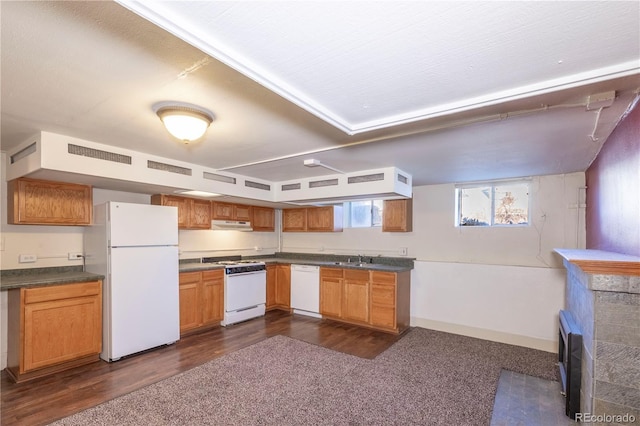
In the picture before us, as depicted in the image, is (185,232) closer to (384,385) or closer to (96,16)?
(384,385)

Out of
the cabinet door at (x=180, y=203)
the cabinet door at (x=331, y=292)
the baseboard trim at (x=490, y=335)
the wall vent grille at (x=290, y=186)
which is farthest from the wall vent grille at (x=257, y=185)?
the baseboard trim at (x=490, y=335)

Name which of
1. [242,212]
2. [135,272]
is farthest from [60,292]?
[242,212]

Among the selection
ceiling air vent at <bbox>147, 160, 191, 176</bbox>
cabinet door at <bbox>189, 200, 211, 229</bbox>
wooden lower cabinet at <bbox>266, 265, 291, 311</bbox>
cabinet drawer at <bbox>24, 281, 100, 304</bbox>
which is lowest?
wooden lower cabinet at <bbox>266, 265, 291, 311</bbox>

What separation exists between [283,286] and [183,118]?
4.15 meters

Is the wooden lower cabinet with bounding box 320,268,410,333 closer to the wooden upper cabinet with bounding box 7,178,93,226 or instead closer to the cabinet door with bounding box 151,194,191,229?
the cabinet door with bounding box 151,194,191,229

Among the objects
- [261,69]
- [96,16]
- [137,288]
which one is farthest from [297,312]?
[96,16]

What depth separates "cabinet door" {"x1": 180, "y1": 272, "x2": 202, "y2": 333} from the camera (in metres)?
4.32

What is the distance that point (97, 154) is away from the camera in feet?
10.1

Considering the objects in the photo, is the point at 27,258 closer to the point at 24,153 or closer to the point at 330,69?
the point at 24,153

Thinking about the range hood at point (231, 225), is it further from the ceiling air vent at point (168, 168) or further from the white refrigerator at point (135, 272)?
the ceiling air vent at point (168, 168)

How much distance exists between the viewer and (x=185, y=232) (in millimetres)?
5035

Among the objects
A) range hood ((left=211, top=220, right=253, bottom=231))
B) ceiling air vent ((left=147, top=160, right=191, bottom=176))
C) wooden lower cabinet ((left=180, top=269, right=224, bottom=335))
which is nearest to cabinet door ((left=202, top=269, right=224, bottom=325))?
wooden lower cabinet ((left=180, top=269, right=224, bottom=335))

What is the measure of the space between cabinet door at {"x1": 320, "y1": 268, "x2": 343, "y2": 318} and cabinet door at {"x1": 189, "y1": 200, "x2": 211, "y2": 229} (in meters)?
2.06

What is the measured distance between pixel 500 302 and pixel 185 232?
4827 mm
